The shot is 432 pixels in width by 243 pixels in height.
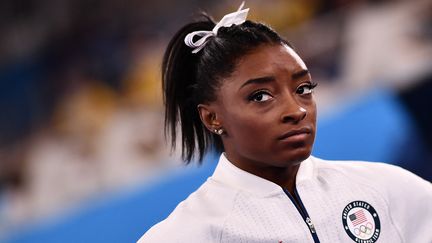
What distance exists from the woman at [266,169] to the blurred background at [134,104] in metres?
1.34

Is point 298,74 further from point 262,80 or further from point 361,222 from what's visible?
point 361,222

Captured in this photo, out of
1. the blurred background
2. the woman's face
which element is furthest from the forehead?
the blurred background

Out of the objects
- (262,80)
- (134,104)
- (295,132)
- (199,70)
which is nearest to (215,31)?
(199,70)

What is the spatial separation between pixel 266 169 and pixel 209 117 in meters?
0.16

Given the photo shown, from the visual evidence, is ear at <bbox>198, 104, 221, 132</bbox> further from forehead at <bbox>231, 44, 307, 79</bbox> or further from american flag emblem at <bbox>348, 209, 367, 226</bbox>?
american flag emblem at <bbox>348, 209, 367, 226</bbox>

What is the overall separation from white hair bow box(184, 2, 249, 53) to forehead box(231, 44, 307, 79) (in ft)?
0.38

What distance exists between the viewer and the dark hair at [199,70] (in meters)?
1.71

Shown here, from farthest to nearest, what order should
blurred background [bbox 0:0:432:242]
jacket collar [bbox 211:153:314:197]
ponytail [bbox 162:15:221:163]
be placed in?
blurred background [bbox 0:0:432:242] → ponytail [bbox 162:15:221:163] → jacket collar [bbox 211:153:314:197]

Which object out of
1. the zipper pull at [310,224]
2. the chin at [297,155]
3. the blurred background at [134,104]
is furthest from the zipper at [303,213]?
the blurred background at [134,104]

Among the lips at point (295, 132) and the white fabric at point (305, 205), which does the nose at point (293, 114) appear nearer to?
the lips at point (295, 132)

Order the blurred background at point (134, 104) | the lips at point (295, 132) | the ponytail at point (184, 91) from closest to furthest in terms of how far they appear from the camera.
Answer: the lips at point (295, 132) < the ponytail at point (184, 91) < the blurred background at point (134, 104)

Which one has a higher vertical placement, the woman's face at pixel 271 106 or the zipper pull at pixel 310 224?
the woman's face at pixel 271 106

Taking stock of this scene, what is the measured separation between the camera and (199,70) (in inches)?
70.3

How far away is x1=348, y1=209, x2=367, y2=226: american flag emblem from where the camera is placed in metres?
1.69
